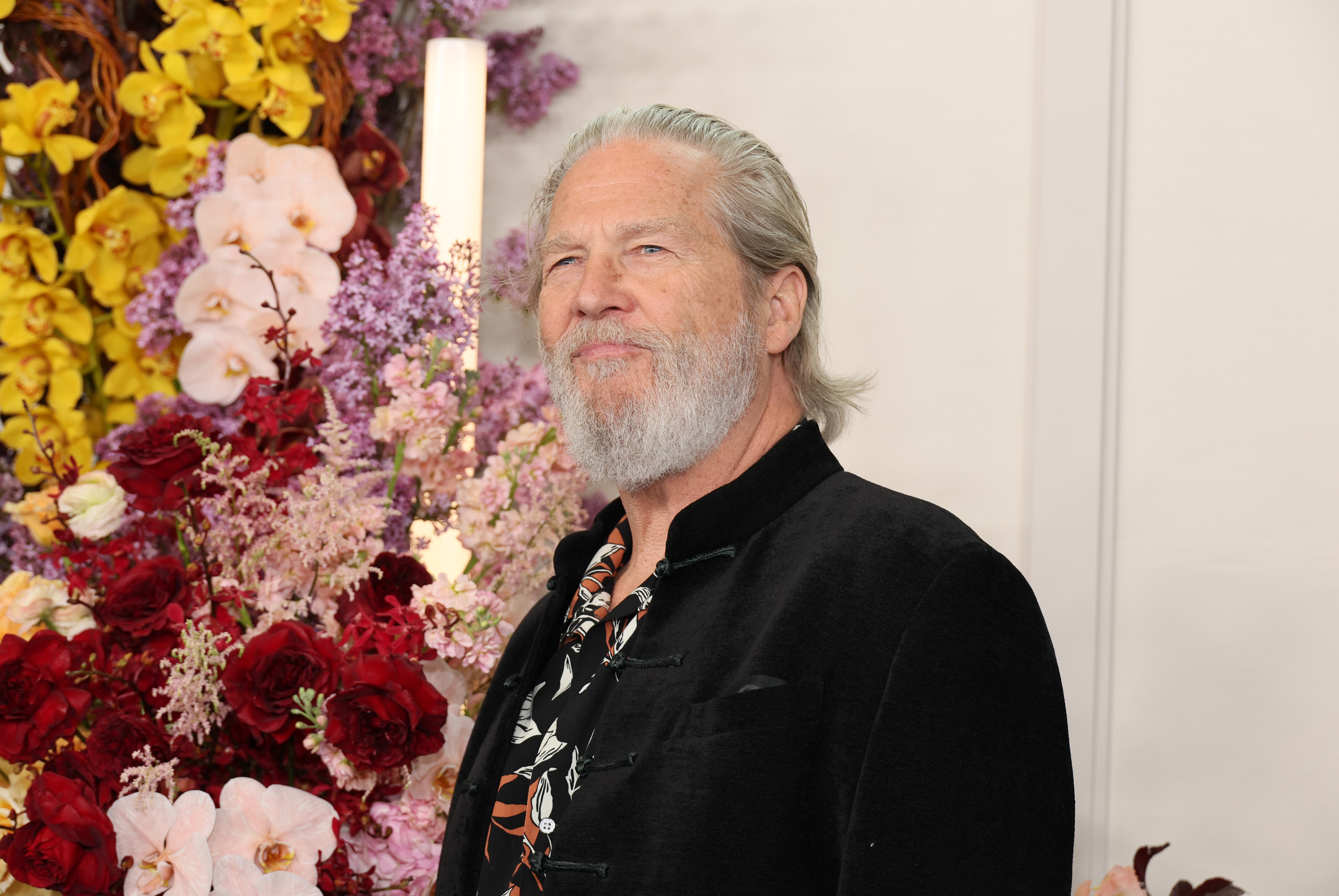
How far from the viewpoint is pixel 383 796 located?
128 centimetres

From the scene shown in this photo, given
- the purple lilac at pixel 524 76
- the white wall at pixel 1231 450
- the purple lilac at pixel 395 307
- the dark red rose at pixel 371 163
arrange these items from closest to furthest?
the purple lilac at pixel 395 307 < the white wall at pixel 1231 450 < the dark red rose at pixel 371 163 < the purple lilac at pixel 524 76

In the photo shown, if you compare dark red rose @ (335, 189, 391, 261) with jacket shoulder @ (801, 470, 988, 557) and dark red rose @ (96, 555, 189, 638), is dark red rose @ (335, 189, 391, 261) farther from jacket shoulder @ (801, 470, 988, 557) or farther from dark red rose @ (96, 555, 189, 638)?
jacket shoulder @ (801, 470, 988, 557)

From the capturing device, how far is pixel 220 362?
72.6 inches

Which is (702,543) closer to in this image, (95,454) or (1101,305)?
(1101,305)

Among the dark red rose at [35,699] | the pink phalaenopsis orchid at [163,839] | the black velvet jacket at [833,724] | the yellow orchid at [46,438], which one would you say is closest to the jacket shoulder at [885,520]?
the black velvet jacket at [833,724]

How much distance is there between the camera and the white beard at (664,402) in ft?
3.97

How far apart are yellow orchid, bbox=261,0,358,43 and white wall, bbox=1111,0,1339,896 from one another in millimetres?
1251

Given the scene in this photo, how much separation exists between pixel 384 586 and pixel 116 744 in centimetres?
32

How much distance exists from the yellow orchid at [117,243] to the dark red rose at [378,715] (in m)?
1.01

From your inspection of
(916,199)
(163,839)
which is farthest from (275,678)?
(916,199)

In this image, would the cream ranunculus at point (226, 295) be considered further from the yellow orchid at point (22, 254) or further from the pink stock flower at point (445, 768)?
the pink stock flower at point (445, 768)

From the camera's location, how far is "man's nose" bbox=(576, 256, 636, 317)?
1233 millimetres

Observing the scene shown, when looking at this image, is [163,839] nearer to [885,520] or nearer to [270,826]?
[270,826]

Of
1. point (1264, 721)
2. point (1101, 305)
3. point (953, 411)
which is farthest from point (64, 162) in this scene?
point (1264, 721)
